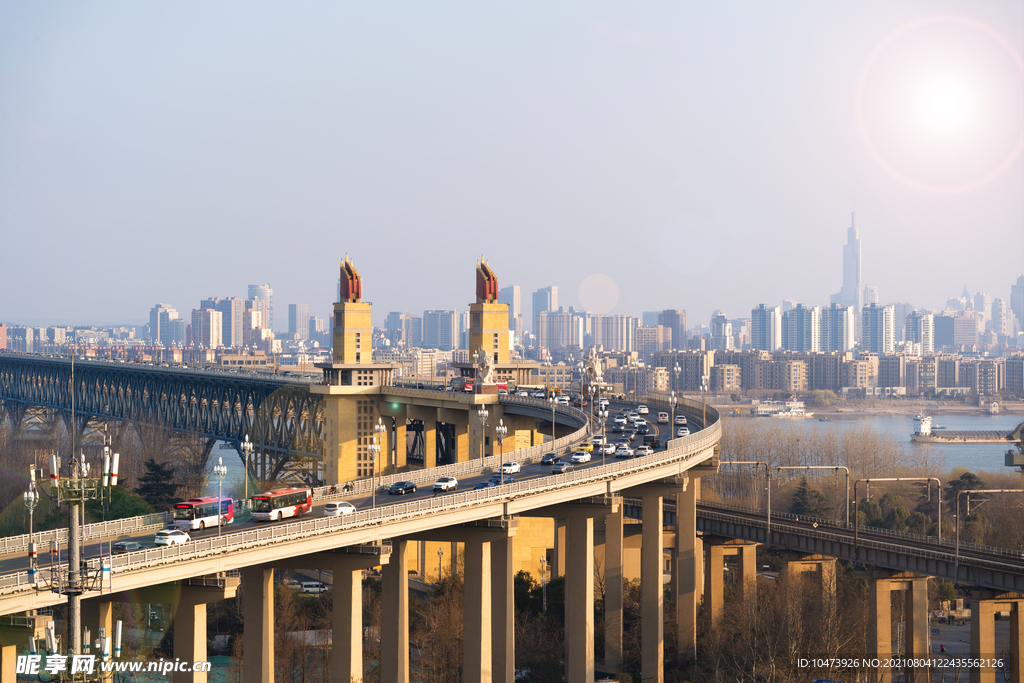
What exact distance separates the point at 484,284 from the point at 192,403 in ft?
164

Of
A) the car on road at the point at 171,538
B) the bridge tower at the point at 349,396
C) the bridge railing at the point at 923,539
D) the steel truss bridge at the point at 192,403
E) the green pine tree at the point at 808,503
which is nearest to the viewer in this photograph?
the car on road at the point at 171,538

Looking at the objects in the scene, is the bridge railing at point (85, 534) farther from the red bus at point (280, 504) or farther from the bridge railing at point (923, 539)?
the bridge railing at point (923, 539)

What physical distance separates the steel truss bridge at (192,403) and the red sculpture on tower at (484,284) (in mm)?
18480

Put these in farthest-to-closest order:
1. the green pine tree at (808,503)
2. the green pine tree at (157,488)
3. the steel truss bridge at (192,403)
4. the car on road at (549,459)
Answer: the steel truss bridge at (192,403), the green pine tree at (808,503), the green pine tree at (157,488), the car on road at (549,459)

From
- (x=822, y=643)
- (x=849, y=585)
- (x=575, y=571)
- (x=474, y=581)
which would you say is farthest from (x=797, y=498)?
(x=474, y=581)

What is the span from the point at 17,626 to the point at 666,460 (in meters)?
30.3

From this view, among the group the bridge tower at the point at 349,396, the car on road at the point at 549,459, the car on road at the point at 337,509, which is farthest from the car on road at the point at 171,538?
the bridge tower at the point at 349,396

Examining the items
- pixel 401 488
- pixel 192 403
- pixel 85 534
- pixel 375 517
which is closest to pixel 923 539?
pixel 401 488

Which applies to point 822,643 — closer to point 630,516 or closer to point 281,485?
point 630,516

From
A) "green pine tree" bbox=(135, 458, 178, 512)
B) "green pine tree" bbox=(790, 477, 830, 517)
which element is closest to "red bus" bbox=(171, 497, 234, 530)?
"green pine tree" bbox=(135, 458, 178, 512)

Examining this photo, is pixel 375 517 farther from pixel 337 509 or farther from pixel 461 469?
pixel 461 469

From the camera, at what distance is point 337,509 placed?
36.6m

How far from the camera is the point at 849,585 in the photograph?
6762 centimetres

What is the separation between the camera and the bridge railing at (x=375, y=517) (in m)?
28.8
